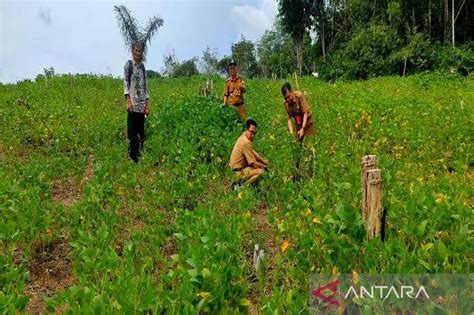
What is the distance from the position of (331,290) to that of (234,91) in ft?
27.1

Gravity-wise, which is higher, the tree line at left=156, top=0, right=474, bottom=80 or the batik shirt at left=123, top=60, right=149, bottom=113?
the tree line at left=156, top=0, right=474, bottom=80

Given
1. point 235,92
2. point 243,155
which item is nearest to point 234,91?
point 235,92

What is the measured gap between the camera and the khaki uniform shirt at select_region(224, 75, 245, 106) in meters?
11.0

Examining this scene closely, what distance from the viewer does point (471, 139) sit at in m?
8.46

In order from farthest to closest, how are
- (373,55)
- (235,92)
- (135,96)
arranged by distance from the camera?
(373,55) < (235,92) < (135,96)

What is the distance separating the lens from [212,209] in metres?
5.56

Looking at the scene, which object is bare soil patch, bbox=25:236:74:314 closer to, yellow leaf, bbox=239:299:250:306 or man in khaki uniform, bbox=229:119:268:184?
yellow leaf, bbox=239:299:250:306

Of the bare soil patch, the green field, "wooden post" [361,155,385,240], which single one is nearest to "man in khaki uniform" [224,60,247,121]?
the green field

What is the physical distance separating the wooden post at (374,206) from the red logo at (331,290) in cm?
64

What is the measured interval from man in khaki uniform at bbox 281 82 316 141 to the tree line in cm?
1950

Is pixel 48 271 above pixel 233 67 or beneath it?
beneath

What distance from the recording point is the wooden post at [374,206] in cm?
379

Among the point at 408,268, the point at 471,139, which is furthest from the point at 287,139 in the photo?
the point at 408,268

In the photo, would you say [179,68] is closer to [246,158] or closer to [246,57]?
[246,57]
